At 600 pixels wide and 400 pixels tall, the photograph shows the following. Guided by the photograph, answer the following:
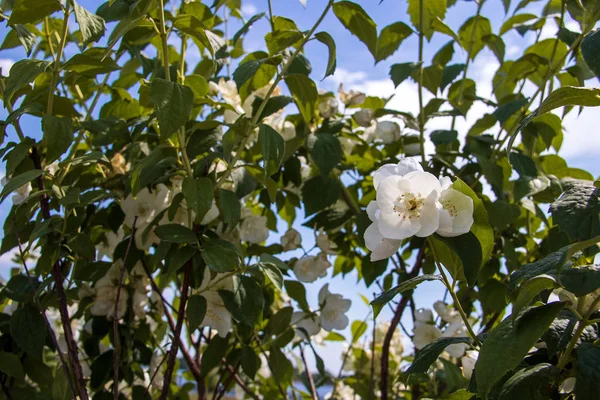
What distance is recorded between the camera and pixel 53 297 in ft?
3.98

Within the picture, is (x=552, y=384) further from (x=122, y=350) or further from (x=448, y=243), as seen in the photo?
(x=122, y=350)

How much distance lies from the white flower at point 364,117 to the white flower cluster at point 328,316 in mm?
415

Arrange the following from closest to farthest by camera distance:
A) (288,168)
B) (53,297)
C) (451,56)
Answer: (53,297)
(288,168)
(451,56)

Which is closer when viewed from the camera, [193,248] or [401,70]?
[193,248]

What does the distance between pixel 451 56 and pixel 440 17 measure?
32 centimetres

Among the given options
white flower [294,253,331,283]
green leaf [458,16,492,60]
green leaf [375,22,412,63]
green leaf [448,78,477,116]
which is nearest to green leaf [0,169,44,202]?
white flower [294,253,331,283]

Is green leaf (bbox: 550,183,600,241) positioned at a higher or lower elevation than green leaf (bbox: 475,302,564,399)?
higher

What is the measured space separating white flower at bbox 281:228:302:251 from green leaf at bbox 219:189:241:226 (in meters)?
0.43

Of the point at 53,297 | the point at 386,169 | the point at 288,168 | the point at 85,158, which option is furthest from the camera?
the point at 288,168

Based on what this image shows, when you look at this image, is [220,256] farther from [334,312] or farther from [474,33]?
[474,33]

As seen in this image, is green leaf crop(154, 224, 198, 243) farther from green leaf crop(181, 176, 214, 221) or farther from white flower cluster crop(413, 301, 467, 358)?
white flower cluster crop(413, 301, 467, 358)

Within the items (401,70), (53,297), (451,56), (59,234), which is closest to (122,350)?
(53,297)

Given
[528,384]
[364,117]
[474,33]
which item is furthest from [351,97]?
[528,384]

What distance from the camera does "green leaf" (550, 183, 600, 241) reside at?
66 centimetres
